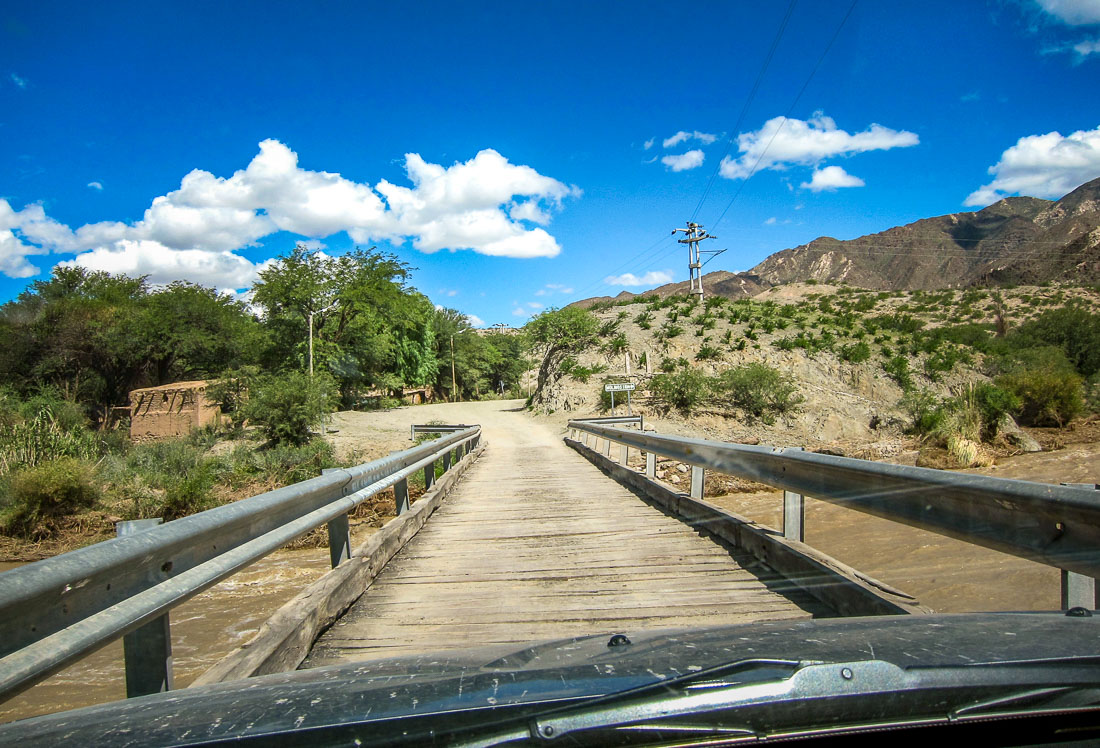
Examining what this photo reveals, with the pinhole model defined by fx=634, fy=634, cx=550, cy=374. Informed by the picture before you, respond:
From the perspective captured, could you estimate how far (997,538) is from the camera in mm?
2668

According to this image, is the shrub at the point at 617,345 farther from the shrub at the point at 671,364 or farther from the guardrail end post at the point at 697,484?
the guardrail end post at the point at 697,484

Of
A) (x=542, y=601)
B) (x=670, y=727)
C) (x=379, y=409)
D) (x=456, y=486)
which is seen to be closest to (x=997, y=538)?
(x=670, y=727)

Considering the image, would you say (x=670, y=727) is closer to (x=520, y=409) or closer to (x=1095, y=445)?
(x=1095, y=445)

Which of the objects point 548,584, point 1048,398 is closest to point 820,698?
point 548,584

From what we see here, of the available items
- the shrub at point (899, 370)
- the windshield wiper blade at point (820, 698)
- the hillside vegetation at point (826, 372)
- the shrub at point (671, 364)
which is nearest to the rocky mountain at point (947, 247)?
the hillside vegetation at point (826, 372)

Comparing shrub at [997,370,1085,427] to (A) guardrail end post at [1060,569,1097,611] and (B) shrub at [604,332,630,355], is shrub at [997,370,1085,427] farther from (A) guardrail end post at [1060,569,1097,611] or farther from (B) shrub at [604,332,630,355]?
(A) guardrail end post at [1060,569,1097,611]

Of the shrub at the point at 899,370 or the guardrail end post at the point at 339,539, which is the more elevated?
the shrub at the point at 899,370

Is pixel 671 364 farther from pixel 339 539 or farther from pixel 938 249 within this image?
pixel 938 249

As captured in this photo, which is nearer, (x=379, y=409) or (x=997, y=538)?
(x=997, y=538)

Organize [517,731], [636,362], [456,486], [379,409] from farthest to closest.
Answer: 1. [379,409]
2. [636,362]
3. [456,486]
4. [517,731]

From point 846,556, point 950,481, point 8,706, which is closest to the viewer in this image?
point 950,481

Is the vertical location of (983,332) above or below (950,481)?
above

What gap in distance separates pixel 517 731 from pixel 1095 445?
72.6 ft

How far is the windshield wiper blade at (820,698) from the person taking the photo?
144 cm
